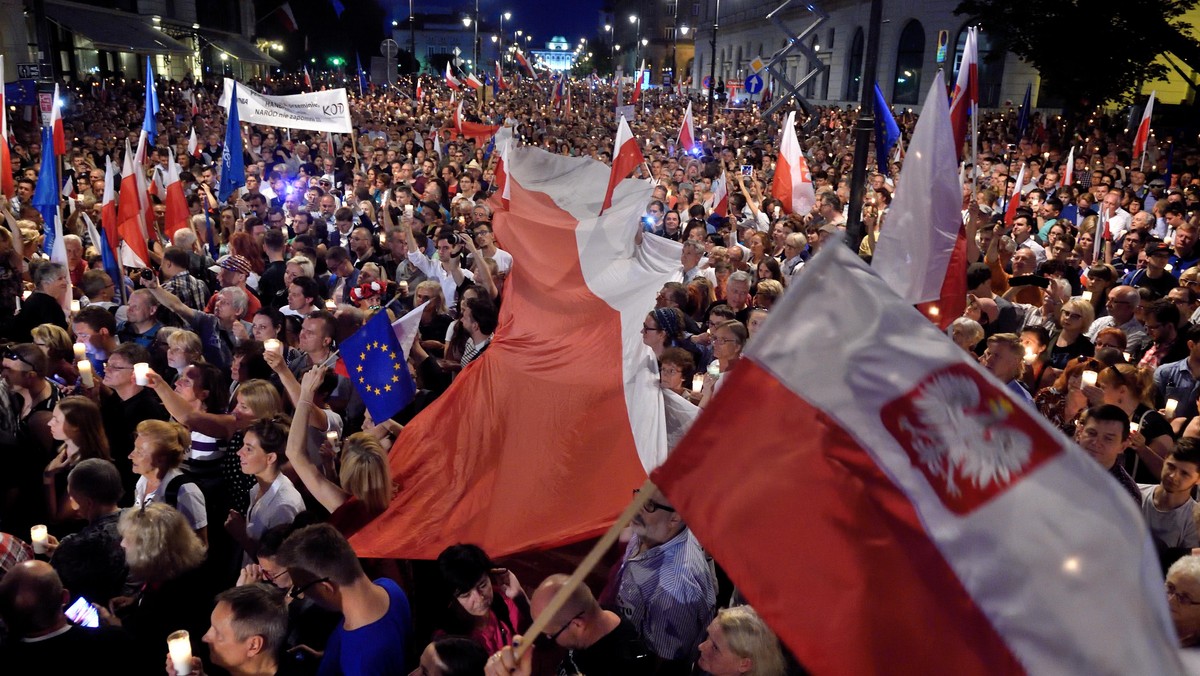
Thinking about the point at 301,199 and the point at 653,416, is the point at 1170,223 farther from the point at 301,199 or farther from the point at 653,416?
the point at 301,199

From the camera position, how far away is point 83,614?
381cm

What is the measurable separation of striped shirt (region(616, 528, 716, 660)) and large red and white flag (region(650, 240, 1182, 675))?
1628 millimetres

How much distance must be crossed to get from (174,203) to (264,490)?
695 cm

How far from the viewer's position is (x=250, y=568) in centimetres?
438

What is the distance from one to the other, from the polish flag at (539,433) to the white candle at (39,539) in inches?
58.5

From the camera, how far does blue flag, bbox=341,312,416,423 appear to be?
5750 mm

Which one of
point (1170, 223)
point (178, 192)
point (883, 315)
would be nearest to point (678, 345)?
point (883, 315)

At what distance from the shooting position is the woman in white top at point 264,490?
15.5 feet

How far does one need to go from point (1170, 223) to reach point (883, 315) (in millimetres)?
11503

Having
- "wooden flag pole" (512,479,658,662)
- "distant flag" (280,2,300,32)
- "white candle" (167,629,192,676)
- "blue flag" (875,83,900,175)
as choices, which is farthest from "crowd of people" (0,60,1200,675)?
"distant flag" (280,2,300,32)

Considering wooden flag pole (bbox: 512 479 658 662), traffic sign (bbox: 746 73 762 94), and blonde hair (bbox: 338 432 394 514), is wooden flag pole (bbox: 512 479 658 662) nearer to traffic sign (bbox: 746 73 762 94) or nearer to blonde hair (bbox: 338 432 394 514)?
blonde hair (bbox: 338 432 394 514)

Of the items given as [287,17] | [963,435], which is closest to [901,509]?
[963,435]

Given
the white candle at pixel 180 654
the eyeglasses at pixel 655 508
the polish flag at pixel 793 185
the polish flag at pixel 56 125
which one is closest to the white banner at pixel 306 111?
the polish flag at pixel 56 125

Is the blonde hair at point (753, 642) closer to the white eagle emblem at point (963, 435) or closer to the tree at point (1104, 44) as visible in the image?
the white eagle emblem at point (963, 435)
